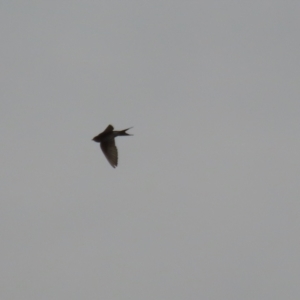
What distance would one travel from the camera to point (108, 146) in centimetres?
2191

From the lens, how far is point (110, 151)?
21.9m

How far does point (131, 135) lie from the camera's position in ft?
70.5

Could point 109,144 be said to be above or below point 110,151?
above

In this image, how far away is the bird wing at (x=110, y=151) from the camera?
71.6ft

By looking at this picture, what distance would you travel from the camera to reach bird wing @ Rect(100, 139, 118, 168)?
71.6 feet

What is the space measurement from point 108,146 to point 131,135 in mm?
Answer: 816
